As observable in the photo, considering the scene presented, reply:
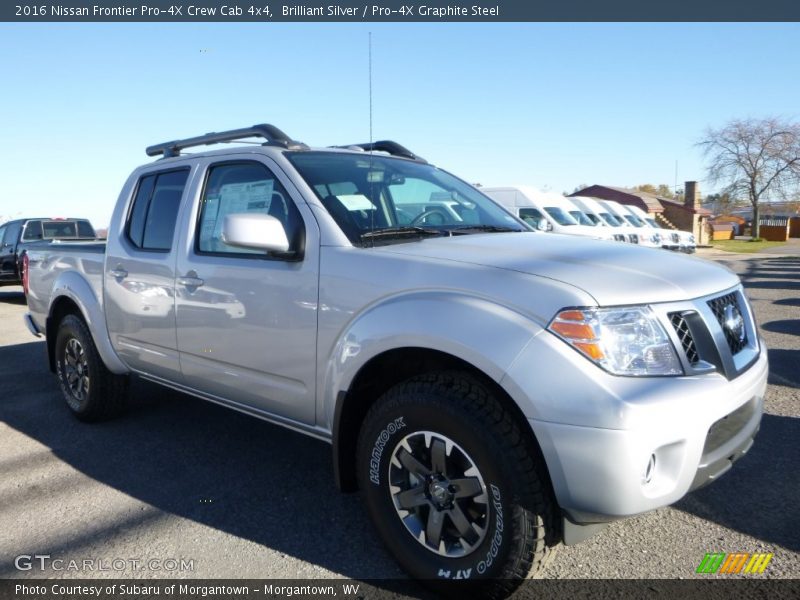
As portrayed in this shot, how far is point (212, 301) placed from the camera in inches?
138

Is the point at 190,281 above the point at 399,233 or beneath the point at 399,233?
beneath

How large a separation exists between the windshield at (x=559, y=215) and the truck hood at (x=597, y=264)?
50.2ft

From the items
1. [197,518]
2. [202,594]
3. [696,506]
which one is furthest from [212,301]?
[696,506]

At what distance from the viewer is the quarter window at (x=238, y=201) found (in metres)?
3.31

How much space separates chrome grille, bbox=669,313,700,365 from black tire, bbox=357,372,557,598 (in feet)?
2.16

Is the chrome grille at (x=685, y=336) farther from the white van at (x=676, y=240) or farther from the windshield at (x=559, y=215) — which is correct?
the white van at (x=676, y=240)

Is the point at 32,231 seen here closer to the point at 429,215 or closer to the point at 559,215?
the point at 559,215

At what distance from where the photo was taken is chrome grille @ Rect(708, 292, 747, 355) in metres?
2.59

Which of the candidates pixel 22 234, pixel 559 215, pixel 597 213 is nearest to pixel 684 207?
pixel 597 213

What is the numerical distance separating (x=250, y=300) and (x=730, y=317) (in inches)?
86.8

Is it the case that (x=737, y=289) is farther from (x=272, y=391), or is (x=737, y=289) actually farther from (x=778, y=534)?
(x=272, y=391)

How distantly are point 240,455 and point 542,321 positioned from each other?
2.61m

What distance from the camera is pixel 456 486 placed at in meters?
2.50

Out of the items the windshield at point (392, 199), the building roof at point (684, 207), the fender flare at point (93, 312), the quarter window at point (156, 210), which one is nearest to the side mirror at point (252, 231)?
the windshield at point (392, 199)
